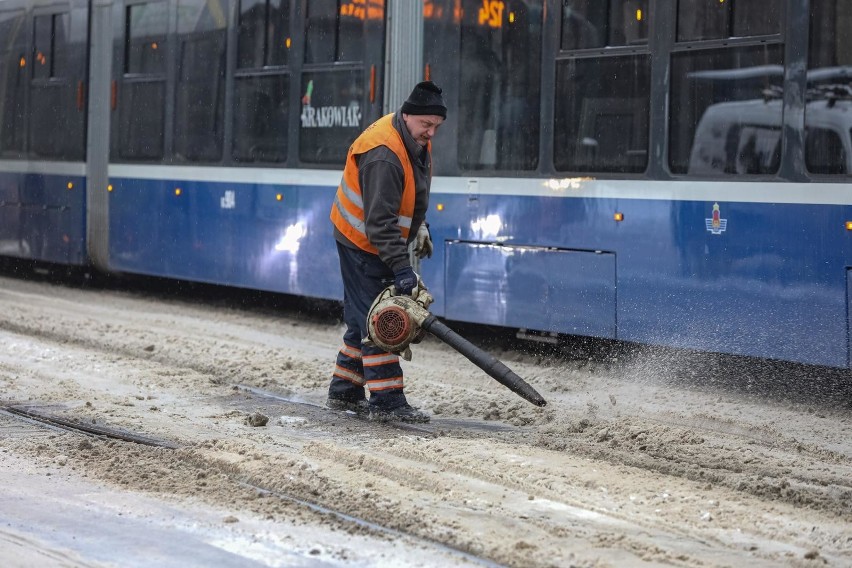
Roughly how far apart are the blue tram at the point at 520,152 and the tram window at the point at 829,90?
14mm

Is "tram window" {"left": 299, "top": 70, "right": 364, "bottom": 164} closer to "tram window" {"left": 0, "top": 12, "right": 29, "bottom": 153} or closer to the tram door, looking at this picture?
the tram door

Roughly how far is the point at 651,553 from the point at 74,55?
12.3m

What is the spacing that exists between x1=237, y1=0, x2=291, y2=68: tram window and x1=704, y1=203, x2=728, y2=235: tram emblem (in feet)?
16.4

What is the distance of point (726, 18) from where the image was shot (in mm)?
9523

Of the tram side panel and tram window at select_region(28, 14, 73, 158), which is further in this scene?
tram window at select_region(28, 14, 73, 158)

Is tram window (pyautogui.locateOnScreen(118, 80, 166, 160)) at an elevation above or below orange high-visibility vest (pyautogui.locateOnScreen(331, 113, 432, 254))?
above

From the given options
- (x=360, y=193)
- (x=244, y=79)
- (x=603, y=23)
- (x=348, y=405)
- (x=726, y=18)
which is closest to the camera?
(x=360, y=193)

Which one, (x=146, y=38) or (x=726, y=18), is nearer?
(x=726, y=18)

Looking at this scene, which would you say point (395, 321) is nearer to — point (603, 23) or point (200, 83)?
point (603, 23)

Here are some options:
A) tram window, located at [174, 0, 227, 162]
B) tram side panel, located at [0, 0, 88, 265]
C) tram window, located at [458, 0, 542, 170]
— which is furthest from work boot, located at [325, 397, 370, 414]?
tram side panel, located at [0, 0, 88, 265]

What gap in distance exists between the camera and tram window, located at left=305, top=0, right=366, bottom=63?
12438mm

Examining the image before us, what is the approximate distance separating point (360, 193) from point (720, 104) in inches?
106

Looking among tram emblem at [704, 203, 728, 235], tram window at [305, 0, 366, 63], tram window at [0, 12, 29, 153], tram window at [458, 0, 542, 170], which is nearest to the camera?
tram emblem at [704, 203, 728, 235]

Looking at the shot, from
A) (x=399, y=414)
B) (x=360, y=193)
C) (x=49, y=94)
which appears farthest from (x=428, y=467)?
(x=49, y=94)
